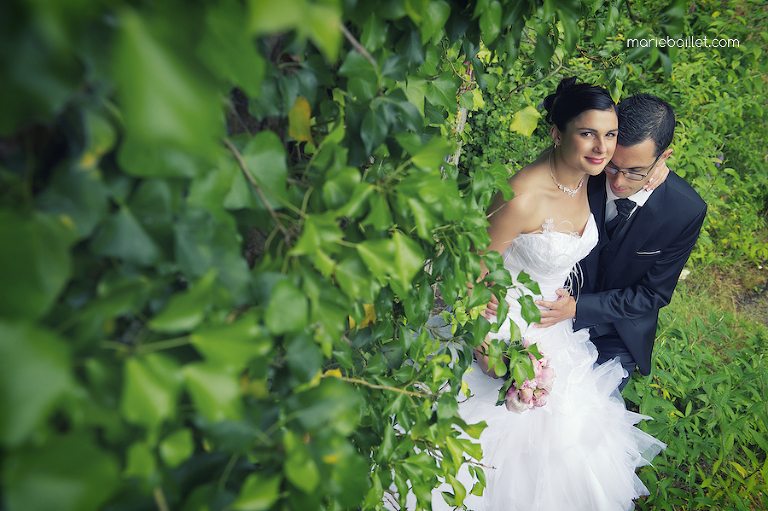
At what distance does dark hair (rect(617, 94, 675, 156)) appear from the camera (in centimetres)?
207

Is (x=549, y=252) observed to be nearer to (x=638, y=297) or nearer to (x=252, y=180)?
(x=638, y=297)

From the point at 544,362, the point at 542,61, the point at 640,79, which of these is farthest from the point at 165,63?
the point at 640,79

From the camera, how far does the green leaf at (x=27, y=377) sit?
267mm

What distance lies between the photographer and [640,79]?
12.8 feet

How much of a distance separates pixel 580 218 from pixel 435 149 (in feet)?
6.58

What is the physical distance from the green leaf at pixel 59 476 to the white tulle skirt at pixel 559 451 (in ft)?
5.93

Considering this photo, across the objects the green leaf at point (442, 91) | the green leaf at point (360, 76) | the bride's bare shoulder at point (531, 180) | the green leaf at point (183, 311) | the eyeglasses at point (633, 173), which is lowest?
the bride's bare shoulder at point (531, 180)

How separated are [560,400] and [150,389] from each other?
2.23m

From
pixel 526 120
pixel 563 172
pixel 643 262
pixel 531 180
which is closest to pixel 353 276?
pixel 526 120

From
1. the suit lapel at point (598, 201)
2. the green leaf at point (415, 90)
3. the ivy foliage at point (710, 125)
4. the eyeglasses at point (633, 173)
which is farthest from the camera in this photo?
the ivy foliage at point (710, 125)

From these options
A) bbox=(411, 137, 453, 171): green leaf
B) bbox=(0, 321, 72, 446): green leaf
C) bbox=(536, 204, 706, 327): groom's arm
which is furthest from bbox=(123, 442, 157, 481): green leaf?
bbox=(536, 204, 706, 327): groom's arm

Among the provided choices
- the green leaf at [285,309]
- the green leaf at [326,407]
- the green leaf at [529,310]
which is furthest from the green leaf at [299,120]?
the green leaf at [529,310]

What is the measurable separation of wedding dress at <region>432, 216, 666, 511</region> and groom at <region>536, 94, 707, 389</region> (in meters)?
0.24

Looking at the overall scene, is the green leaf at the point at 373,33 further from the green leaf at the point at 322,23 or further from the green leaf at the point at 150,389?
the green leaf at the point at 150,389
